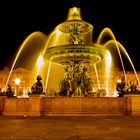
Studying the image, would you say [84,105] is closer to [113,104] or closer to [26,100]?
[113,104]

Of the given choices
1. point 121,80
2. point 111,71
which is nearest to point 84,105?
point 121,80

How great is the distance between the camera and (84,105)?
650 inches

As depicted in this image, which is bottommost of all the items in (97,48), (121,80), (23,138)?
(23,138)

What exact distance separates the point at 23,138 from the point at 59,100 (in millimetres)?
7920

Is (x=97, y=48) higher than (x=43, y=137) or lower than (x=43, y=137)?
higher

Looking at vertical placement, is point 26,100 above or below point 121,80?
below

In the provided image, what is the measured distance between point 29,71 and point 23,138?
8453 cm

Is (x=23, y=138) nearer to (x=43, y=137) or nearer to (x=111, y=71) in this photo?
(x=43, y=137)

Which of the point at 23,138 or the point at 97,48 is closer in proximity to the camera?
the point at 23,138

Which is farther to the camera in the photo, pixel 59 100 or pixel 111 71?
pixel 111 71

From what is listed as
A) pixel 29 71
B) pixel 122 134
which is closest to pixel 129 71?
pixel 29 71

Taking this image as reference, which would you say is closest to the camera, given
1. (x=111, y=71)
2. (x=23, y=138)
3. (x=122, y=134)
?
(x=23, y=138)

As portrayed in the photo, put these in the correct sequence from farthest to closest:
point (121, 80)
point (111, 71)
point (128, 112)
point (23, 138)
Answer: point (111, 71), point (121, 80), point (128, 112), point (23, 138)

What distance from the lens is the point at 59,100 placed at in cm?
1656
